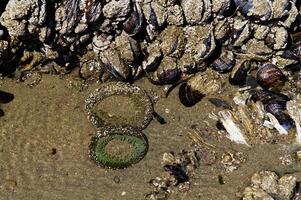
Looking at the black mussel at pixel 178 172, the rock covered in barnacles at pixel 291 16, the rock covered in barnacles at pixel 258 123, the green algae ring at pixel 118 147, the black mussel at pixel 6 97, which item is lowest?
the black mussel at pixel 178 172

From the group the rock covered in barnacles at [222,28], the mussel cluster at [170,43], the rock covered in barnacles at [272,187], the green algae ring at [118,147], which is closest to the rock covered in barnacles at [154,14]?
the mussel cluster at [170,43]

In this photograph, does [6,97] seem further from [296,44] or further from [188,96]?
[296,44]

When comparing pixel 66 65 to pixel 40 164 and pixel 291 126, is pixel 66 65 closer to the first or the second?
pixel 40 164

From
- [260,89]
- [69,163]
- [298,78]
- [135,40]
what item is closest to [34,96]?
[69,163]

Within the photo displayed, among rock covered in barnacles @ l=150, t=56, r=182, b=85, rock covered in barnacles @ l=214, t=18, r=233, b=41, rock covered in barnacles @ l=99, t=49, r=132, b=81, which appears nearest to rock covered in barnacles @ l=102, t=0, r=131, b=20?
rock covered in barnacles @ l=99, t=49, r=132, b=81

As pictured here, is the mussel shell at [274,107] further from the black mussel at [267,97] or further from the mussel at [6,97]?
the mussel at [6,97]

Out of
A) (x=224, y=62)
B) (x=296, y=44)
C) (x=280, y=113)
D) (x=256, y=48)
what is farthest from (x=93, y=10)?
(x=296, y=44)

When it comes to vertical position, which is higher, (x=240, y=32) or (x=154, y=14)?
(x=154, y=14)
